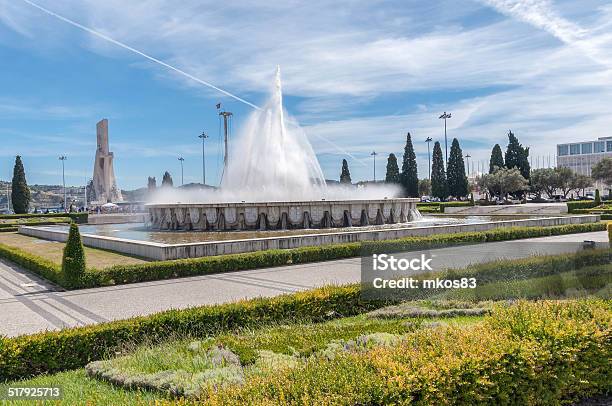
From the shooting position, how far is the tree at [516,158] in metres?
70.3

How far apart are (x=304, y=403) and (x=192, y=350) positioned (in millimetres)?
3145

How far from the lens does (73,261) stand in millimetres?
12461

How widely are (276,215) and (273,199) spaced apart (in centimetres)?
507

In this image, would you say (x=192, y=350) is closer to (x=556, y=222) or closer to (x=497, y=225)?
(x=497, y=225)

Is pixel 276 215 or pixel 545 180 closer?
pixel 276 215

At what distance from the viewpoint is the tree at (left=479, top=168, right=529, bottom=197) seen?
207ft

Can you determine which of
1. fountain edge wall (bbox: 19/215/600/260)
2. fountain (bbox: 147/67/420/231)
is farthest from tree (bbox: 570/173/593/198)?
fountain edge wall (bbox: 19/215/600/260)

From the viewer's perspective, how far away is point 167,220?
87.1 ft

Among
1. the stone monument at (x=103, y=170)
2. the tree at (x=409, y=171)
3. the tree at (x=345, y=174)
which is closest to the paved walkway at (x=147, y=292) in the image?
the tree at (x=409, y=171)

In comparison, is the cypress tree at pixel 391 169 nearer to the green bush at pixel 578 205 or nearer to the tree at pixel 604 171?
the tree at pixel 604 171

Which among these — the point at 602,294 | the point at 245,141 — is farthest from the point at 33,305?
the point at 245,141

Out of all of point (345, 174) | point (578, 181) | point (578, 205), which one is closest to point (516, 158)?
point (578, 181)

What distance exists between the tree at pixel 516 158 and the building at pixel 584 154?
268 ft

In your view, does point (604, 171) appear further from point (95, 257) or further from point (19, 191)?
point (19, 191)
